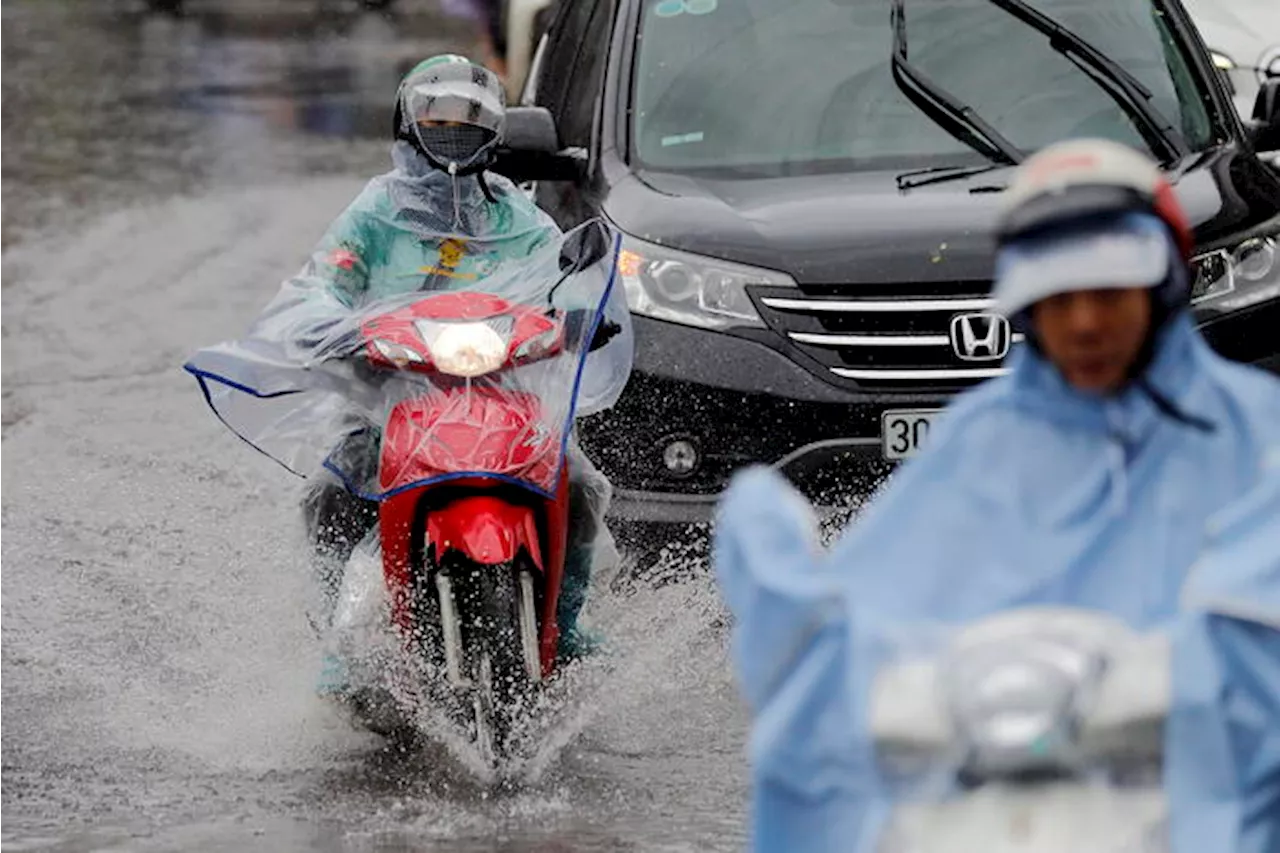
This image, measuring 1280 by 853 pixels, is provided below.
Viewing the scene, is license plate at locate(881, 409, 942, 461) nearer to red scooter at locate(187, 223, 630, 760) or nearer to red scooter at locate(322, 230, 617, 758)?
red scooter at locate(187, 223, 630, 760)

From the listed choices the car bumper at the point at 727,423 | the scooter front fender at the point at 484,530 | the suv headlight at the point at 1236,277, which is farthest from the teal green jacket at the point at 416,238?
the suv headlight at the point at 1236,277

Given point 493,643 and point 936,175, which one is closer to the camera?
point 493,643

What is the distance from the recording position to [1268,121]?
10.5 metres

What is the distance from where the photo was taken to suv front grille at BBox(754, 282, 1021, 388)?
9.29m

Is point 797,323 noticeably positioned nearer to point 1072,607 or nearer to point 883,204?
point 883,204

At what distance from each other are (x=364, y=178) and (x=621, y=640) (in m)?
11.7

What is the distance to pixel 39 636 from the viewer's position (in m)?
9.34

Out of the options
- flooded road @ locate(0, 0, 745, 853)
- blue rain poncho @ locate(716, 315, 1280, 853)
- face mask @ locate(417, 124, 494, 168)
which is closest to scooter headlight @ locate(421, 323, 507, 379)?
face mask @ locate(417, 124, 494, 168)

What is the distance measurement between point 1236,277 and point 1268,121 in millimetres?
993

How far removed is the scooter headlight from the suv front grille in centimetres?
195

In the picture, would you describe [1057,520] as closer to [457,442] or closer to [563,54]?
[457,442]

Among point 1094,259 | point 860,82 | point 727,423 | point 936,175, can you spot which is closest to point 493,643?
point 727,423

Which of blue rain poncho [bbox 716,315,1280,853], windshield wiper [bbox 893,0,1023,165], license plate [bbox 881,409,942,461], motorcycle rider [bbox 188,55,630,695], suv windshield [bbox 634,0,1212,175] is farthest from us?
suv windshield [bbox 634,0,1212,175]

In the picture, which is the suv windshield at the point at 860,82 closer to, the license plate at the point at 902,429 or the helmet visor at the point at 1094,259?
the license plate at the point at 902,429
